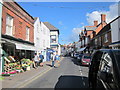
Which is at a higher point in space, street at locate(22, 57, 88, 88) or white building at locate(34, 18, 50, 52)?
white building at locate(34, 18, 50, 52)

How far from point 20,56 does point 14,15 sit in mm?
4865

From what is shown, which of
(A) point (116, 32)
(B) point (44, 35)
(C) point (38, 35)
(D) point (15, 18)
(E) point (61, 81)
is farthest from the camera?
(B) point (44, 35)

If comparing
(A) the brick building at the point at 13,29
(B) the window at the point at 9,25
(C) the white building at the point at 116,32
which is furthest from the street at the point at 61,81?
(C) the white building at the point at 116,32

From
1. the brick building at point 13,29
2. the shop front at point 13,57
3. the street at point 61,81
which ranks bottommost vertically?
the street at point 61,81

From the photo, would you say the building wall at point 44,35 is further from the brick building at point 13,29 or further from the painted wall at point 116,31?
the painted wall at point 116,31

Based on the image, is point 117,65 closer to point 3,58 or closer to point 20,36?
point 3,58

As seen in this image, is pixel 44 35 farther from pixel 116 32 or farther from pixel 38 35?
pixel 116 32

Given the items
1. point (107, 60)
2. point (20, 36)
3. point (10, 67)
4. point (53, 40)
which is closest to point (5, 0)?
point (20, 36)

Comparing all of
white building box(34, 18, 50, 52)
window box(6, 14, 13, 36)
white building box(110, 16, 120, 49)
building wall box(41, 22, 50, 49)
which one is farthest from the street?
building wall box(41, 22, 50, 49)

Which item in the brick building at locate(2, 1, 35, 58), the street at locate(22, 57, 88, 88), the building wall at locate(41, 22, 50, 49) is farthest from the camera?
the building wall at locate(41, 22, 50, 49)

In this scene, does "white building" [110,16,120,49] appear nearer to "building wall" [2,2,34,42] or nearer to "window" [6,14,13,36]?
"building wall" [2,2,34,42]

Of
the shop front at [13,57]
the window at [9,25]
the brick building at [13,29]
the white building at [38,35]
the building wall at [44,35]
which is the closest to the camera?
the shop front at [13,57]

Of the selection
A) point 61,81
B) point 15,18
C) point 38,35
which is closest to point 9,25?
point 15,18

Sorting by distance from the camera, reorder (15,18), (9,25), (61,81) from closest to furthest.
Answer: (61,81) < (9,25) < (15,18)
